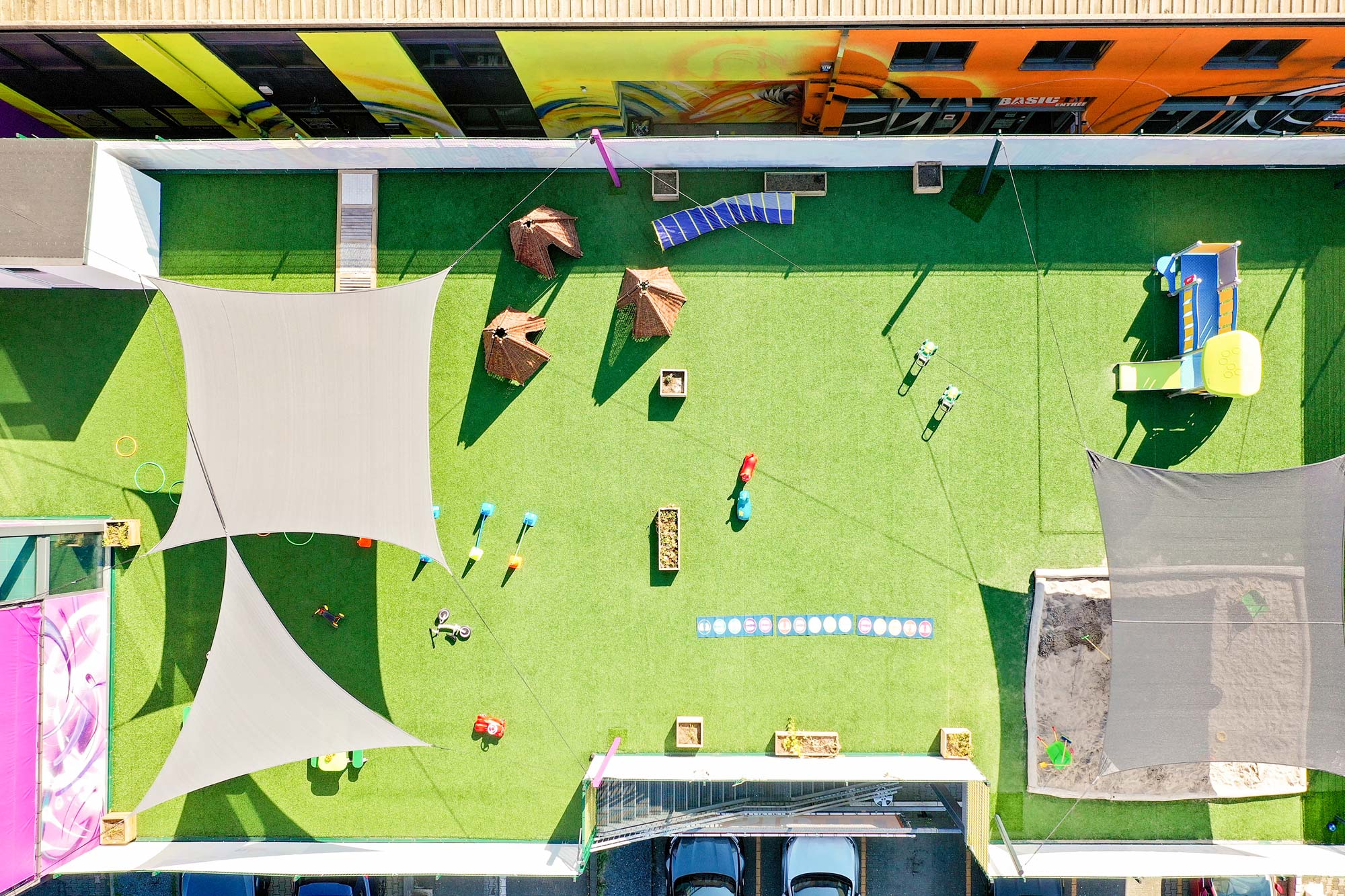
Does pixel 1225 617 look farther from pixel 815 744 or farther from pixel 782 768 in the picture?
pixel 782 768

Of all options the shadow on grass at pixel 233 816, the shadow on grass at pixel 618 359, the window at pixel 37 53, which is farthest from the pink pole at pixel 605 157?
the window at pixel 37 53

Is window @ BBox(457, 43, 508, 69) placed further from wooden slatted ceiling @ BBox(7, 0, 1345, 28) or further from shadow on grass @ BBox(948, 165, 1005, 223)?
shadow on grass @ BBox(948, 165, 1005, 223)

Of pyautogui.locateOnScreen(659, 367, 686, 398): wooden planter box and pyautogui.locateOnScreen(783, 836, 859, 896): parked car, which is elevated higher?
pyautogui.locateOnScreen(659, 367, 686, 398): wooden planter box

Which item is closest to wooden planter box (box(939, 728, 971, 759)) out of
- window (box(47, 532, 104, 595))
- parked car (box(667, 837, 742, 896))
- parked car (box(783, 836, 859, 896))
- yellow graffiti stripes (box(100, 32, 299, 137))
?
parked car (box(783, 836, 859, 896))

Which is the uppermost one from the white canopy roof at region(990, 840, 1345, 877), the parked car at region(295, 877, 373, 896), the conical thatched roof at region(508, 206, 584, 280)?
the conical thatched roof at region(508, 206, 584, 280)

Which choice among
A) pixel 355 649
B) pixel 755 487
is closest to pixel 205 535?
pixel 355 649

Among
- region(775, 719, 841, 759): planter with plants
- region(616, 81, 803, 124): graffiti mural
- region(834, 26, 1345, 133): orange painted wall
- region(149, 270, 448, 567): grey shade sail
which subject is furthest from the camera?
region(616, 81, 803, 124): graffiti mural

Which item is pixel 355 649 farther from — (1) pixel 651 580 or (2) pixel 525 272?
(2) pixel 525 272
